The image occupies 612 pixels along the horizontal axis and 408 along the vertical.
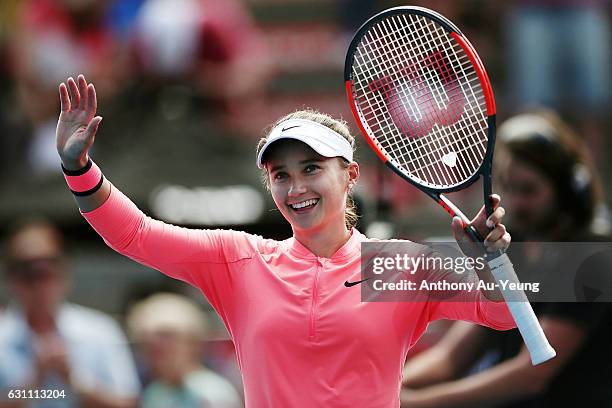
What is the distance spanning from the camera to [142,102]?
756cm

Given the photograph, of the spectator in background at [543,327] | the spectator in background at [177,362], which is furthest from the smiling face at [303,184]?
the spectator in background at [177,362]

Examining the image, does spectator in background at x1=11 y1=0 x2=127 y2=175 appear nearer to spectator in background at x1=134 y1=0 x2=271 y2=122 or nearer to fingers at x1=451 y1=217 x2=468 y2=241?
spectator in background at x1=134 y1=0 x2=271 y2=122

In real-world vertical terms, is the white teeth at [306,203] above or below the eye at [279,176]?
below

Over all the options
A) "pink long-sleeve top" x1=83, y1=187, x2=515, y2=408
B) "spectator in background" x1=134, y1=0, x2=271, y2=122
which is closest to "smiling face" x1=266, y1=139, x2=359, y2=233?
"pink long-sleeve top" x1=83, y1=187, x2=515, y2=408

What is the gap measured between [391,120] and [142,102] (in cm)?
420

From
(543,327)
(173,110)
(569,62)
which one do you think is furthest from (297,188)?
(569,62)

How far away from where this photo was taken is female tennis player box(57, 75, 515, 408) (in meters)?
2.92

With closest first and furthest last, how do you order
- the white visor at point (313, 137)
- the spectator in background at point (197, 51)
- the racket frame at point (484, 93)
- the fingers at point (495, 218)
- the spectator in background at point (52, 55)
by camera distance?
1. the fingers at point (495, 218)
2. the white visor at point (313, 137)
3. the racket frame at point (484, 93)
4. the spectator in background at point (197, 51)
5. the spectator in background at point (52, 55)

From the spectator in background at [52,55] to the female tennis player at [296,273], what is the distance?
473 cm

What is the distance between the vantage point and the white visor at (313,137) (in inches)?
118

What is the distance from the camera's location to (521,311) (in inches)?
116

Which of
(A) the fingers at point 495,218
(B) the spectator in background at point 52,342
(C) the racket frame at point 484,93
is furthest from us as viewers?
(B) the spectator in background at point 52,342

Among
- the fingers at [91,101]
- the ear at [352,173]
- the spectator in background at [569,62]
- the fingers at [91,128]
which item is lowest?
the ear at [352,173]

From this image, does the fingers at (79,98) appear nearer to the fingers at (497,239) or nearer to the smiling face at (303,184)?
the smiling face at (303,184)
